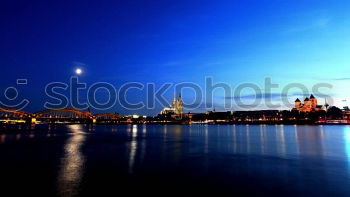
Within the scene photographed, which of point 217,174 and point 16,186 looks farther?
point 217,174

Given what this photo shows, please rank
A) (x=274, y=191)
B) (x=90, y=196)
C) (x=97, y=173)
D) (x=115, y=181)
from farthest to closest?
1. (x=97, y=173)
2. (x=115, y=181)
3. (x=274, y=191)
4. (x=90, y=196)

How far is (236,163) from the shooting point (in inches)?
835

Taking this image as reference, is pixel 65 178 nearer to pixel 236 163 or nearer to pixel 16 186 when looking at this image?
pixel 16 186

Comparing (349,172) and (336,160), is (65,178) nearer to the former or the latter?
(349,172)

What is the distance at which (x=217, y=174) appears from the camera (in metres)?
17.0

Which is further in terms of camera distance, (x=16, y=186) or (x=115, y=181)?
(x=115, y=181)

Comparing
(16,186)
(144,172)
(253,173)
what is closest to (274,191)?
(253,173)

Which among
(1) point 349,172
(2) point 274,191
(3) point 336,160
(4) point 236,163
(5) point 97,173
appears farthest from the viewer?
(3) point 336,160

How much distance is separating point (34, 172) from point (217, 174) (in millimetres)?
10716

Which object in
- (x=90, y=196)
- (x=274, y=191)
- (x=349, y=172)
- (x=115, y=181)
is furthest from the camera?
(x=349, y=172)

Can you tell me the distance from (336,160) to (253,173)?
9.97 meters

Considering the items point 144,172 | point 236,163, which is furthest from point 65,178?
point 236,163

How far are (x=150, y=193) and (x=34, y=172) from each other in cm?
841

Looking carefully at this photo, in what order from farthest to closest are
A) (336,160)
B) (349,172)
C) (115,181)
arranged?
(336,160)
(349,172)
(115,181)
